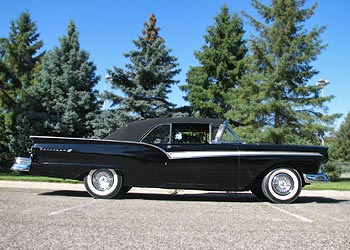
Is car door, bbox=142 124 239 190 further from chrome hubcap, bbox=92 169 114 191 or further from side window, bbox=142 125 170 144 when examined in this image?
chrome hubcap, bbox=92 169 114 191

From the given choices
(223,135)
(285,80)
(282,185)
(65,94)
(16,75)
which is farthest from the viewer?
(16,75)

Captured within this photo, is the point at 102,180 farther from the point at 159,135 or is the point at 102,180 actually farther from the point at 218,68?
the point at 218,68

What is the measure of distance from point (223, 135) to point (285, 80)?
1490cm

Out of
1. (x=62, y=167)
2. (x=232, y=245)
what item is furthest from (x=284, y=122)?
(x=232, y=245)

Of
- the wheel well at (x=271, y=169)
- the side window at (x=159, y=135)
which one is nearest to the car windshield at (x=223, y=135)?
the wheel well at (x=271, y=169)

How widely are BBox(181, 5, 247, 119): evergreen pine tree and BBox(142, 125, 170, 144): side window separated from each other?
1797cm

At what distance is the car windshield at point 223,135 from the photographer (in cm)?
772

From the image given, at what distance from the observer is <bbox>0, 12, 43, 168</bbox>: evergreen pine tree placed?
26.0 metres

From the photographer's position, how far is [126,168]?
7.50 metres

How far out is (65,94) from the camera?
2516 centimetres

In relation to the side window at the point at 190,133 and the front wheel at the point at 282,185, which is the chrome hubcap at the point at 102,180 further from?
the front wheel at the point at 282,185

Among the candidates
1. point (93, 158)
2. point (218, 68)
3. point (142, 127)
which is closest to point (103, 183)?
point (93, 158)

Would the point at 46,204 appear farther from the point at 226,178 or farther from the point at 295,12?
the point at 295,12

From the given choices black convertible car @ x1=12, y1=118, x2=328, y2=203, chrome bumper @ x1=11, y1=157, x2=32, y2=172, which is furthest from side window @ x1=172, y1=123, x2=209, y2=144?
chrome bumper @ x1=11, y1=157, x2=32, y2=172
